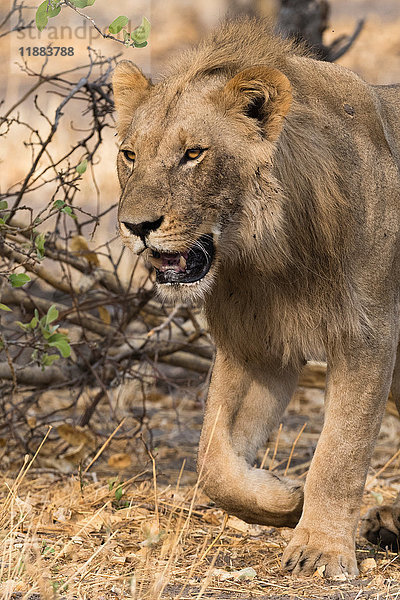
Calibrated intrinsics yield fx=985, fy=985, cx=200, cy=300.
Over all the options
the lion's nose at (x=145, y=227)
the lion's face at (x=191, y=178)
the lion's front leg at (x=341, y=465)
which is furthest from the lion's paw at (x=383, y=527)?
the lion's nose at (x=145, y=227)

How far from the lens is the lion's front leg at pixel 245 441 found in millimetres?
3461

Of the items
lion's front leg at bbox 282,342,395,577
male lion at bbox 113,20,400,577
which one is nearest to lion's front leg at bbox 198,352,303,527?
male lion at bbox 113,20,400,577

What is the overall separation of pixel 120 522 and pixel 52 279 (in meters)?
1.74

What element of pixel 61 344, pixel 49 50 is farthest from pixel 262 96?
pixel 49 50

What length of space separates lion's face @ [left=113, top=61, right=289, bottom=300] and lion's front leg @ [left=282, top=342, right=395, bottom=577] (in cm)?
67

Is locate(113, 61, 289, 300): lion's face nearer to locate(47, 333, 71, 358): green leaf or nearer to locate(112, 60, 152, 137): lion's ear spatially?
locate(112, 60, 152, 137): lion's ear

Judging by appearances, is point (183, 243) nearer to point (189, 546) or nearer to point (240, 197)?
point (240, 197)

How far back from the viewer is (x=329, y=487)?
3373mm

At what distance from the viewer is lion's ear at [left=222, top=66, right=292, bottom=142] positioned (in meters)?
3.13

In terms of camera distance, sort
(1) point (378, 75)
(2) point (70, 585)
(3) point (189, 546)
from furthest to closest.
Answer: (1) point (378, 75) < (3) point (189, 546) < (2) point (70, 585)

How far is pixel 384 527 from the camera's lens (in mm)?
3869

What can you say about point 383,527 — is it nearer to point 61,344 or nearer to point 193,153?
point 61,344

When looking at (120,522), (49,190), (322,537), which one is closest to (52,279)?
(120,522)

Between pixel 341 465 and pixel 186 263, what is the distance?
0.90 m
